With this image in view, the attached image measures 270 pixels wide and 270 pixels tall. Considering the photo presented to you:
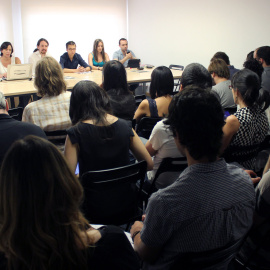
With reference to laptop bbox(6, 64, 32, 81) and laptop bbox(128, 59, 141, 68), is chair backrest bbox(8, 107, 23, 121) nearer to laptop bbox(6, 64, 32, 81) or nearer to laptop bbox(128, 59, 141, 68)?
laptop bbox(6, 64, 32, 81)

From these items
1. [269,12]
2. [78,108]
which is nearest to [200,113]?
[78,108]

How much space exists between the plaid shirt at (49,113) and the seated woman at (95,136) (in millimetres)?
664

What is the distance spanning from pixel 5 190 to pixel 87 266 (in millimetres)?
321

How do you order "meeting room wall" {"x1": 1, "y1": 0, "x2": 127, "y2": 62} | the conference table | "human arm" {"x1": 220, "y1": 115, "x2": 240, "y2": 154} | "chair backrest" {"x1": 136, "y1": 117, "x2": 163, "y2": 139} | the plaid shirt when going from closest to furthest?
"human arm" {"x1": 220, "y1": 115, "x2": 240, "y2": 154} → the plaid shirt → "chair backrest" {"x1": 136, "y1": 117, "x2": 163, "y2": 139} → the conference table → "meeting room wall" {"x1": 1, "y1": 0, "x2": 127, "y2": 62}

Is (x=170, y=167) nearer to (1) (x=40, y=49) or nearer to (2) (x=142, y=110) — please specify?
(2) (x=142, y=110)

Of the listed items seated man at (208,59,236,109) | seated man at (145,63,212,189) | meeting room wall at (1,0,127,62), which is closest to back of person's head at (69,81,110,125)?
seated man at (145,63,212,189)

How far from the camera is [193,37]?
702 cm

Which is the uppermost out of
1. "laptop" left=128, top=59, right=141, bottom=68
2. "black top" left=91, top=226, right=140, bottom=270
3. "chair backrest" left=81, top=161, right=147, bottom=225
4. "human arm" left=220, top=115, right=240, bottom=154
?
"laptop" left=128, top=59, right=141, bottom=68

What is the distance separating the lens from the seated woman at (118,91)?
3.10 m

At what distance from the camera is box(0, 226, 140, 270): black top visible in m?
0.97

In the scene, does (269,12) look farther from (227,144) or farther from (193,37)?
(227,144)

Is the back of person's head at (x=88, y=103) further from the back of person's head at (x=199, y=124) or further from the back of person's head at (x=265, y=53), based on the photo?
the back of person's head at (x=265, y=53)

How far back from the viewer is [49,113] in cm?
272

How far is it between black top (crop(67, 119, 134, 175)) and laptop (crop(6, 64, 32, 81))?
10.8 ft
